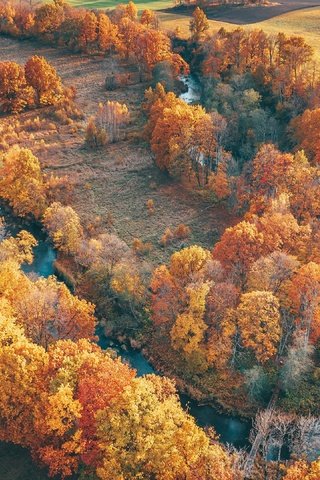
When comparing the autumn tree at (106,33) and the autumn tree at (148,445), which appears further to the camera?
the autumn tree at (106,33)

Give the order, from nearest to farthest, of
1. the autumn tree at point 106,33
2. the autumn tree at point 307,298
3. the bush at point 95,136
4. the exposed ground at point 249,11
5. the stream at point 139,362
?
the stream at point 139,362
the autumn tree at point 307,298
the bush at point 95,136
the autumn tree at point 106,33
the exposed ground at point 249,11

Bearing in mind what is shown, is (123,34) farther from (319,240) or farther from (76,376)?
(76,376)

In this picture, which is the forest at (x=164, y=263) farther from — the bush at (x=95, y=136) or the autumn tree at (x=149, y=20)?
the autumn tree at (x=149, y=20)

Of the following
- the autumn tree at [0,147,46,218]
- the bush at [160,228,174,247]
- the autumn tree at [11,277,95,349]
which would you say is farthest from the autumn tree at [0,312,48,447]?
the autumn tree at [0,147,46,218]

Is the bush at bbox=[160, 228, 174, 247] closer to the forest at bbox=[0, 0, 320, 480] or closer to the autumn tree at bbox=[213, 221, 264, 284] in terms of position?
the forest at bbox=[0, 0, 320, 480]

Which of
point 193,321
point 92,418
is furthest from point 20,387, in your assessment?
point 193,321

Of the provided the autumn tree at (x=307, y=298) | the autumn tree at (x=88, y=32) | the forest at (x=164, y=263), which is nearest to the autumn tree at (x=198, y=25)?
the forest at (x=164, y=263)
